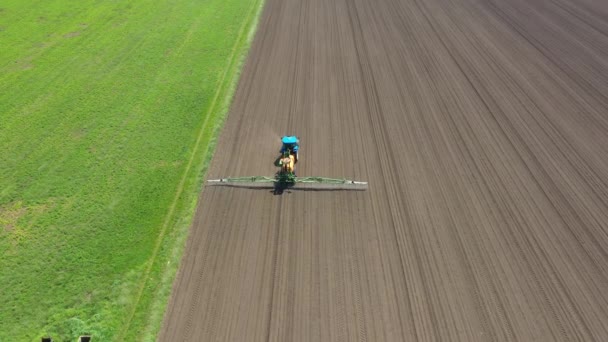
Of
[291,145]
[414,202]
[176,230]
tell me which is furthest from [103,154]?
[414,202]

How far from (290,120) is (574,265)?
16240 millimetres

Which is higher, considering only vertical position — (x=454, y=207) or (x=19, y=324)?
(x=454, y=207)

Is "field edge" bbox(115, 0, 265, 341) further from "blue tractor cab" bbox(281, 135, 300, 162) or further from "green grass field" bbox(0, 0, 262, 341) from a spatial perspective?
"blue tractor cab" bbox(281, 135, 300, 162)

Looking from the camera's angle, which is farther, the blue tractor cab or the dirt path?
the blue tractor cab

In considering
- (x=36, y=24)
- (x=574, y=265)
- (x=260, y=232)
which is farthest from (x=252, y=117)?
(x=36, y=24)

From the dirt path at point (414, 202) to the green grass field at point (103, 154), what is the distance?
1548 millimetres

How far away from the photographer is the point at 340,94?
2486 centimetres

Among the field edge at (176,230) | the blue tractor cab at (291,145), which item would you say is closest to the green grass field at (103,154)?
the field edge at (176,230)

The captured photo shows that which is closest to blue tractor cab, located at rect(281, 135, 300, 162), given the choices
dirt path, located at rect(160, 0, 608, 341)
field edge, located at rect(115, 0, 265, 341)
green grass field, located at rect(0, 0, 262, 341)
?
dirt path, located at rect(160, 0, 608, 341)

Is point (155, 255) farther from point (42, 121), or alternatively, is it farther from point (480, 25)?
point (480, 25)

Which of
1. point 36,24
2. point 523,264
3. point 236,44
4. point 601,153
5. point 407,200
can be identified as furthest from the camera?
point 36,24

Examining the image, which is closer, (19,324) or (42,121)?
(19,324)

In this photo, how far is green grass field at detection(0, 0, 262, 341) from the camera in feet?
48.2

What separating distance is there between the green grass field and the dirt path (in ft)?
5.08
